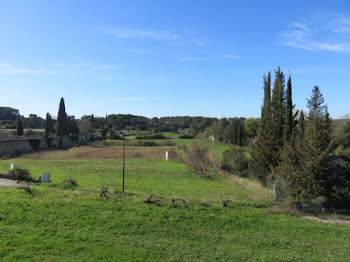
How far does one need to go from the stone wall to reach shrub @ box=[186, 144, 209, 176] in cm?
2308

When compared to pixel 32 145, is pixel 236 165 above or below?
below

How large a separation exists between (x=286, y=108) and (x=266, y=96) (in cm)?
324

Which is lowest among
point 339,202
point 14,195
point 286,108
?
point 339,202

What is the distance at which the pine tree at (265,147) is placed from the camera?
23000mm

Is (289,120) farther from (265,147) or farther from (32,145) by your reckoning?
(32,145)

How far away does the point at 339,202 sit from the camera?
15.2 meters

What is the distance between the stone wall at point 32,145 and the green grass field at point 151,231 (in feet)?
81.1

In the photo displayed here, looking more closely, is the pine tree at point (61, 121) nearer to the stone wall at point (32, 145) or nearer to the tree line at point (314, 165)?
the stone wall at point (32, 145)

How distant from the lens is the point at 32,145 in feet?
127

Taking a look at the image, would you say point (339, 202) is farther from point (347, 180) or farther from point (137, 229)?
point (137, 229)

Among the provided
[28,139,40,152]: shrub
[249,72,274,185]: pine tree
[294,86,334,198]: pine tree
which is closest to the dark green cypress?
[249,72,274,185]: pine tree

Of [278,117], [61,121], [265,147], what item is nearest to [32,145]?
[61,121]

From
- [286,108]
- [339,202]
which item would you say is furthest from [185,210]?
[286,108]

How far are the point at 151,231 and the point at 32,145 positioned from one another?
3627cm
